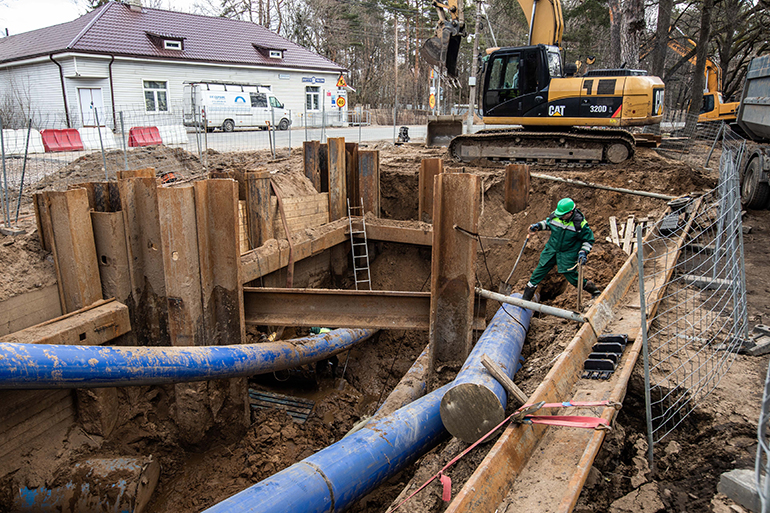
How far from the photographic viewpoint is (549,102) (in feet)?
40.1

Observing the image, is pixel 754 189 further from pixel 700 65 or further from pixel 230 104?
pixel 230 104

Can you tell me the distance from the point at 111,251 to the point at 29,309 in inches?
40.6

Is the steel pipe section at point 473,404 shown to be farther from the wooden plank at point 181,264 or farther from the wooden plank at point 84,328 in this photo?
the wooden plank at point 84,328

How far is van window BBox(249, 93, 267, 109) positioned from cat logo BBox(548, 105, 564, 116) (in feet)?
64.3

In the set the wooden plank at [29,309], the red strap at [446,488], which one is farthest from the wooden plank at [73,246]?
the red strap at [446,488]

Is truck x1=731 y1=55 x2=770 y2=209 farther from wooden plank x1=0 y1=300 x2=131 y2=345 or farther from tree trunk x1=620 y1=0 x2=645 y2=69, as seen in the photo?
wooden plank x1=0 y1=300 x2=131 y2=345

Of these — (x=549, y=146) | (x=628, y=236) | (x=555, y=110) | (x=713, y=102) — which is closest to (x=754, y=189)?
(x=628, y=236)

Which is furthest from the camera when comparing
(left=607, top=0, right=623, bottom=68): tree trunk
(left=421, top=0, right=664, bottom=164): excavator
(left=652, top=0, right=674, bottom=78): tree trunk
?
(left=652, top=0, right=674, bottom=78): tree trunk

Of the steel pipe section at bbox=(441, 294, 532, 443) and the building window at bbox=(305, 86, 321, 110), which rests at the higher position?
the building window at bbox=(305, 86, 321, 110)

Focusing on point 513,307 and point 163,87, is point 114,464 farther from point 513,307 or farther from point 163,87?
point 163,87

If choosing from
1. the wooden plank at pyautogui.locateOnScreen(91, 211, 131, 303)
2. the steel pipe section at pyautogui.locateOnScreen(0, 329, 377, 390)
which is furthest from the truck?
the wooden plank at pyautogui.locateOnScreen(91, 211, 131, 303)

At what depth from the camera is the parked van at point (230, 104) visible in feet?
83.4

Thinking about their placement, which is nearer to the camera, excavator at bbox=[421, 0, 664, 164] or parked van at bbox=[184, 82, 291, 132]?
excavator at bbox=[421, 0, 664, 164]

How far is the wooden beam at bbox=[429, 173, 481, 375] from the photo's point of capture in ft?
18.7
